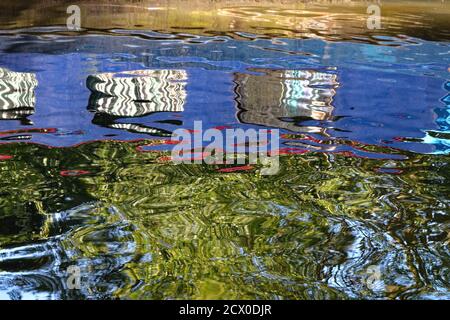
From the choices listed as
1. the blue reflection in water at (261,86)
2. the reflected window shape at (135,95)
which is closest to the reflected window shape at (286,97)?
the blue reflection in water at (261,86)

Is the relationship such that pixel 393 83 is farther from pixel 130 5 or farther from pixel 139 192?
pixel 130 5

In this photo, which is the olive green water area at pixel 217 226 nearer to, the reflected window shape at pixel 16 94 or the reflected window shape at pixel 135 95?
the reflected window shape at pixel 135 95

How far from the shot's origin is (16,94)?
4934 millimetres

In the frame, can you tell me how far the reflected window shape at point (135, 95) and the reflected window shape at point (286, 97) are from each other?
0.60 metres

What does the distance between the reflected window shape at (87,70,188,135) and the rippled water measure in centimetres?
3

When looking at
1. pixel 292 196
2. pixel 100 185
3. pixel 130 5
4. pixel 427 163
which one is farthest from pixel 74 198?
pixel 130 5

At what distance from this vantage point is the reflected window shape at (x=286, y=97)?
4465 mm

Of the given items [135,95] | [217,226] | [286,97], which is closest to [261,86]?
[286,97]

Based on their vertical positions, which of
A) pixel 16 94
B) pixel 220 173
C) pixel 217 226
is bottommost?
pixel 217 226

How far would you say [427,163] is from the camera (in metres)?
3.67

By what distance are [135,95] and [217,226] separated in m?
2.64

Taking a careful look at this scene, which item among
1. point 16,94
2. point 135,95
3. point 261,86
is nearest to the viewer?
point 16,94

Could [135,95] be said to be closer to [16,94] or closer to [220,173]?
[16,94]
